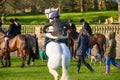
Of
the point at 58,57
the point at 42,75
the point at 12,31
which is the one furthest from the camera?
the point at 12,31

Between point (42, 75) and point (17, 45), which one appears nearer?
point (42, 75)

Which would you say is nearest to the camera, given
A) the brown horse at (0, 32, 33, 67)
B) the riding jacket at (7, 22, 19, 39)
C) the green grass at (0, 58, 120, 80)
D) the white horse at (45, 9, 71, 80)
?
the white horse at (45, 9, 71, 80)

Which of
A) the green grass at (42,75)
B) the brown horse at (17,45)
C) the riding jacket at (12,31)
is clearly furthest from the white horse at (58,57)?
the riding jacket at (12,31)

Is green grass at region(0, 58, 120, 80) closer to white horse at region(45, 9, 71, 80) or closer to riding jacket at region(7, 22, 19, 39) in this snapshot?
riding jacket at region(7, 22, 19, 39)

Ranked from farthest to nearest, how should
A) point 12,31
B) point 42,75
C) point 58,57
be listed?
point 12,31
point 42,75
point 58,57

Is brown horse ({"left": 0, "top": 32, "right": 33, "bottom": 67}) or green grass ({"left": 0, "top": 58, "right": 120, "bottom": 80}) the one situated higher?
brown horse ({"left": 0, "top": 32, "right": 33, "bottom": 67})

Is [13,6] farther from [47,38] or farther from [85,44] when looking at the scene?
[47,38]

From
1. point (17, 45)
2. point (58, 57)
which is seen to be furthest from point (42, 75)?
point (58, 57)

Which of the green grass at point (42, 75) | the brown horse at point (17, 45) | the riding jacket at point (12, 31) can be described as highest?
the riding jacket at point (12, 31)

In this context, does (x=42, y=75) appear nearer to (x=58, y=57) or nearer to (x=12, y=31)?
(x=12, y=31)

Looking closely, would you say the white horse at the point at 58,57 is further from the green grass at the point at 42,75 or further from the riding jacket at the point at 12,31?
the riding jacket at the point at 12,31

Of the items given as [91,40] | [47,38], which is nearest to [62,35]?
[47,38]

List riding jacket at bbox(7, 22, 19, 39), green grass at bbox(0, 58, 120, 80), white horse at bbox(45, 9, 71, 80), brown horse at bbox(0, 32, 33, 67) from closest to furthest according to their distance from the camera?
white horse at bbox(45, 9, 71, 80), green grass at bbox(0, 58, 120, 80), brown horse at bbox(0, 32, 33, 67), riding jacket at bbox(7, 22, 19, 39)

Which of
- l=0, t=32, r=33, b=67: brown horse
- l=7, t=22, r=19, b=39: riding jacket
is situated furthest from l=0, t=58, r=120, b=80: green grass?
l=7, t=22, r=19, b=39: riding jacket
